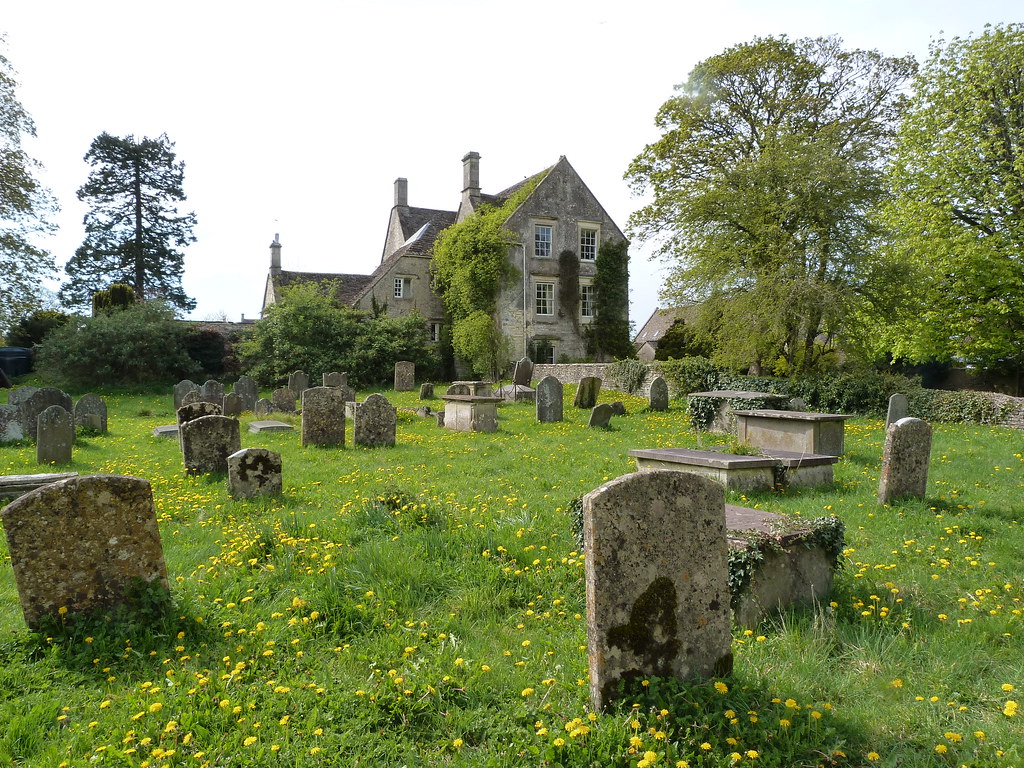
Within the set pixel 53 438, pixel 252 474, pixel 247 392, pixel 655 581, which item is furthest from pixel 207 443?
pixel 247 392

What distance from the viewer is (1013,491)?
8.45 metres

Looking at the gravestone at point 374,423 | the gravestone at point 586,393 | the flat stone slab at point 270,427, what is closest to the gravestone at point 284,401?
the flat stone slab at point 270,427

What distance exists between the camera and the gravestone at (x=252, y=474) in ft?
26.7

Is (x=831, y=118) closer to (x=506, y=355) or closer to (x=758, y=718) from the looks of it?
(x=506, y=355)

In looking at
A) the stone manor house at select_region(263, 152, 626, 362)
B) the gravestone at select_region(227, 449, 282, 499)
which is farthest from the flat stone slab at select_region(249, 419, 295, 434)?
the stone manor house at select_region(263, 152, 626, 362)

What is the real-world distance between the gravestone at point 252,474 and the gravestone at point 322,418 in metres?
4.52

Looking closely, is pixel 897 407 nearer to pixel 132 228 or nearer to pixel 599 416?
pixel 599 416

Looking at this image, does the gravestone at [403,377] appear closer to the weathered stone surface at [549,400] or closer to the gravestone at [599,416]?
the weathered stone surface at [549,400]

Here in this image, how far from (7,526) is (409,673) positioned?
295 centimetres

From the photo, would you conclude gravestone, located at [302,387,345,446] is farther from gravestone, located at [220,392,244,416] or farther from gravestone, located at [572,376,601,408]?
gravestone, located at [572,376,601,408]

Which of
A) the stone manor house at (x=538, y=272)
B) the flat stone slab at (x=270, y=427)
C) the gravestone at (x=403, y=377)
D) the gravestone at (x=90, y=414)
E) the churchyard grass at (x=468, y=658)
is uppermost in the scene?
the stone manor house at (x=538, y=272)

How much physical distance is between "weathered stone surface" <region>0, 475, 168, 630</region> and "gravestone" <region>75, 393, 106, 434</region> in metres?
13.7

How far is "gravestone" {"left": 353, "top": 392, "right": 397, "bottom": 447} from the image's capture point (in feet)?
42.8

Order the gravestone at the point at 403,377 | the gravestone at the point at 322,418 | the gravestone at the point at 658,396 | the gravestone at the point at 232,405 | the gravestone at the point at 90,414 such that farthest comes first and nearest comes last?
the gravestone at the point at 403,377 < the gravestone at the point at 658,396 < the gravestone at the point at 232,405 < the gravestone at the point at 90,414 < the gravestone at the point at 322,418
